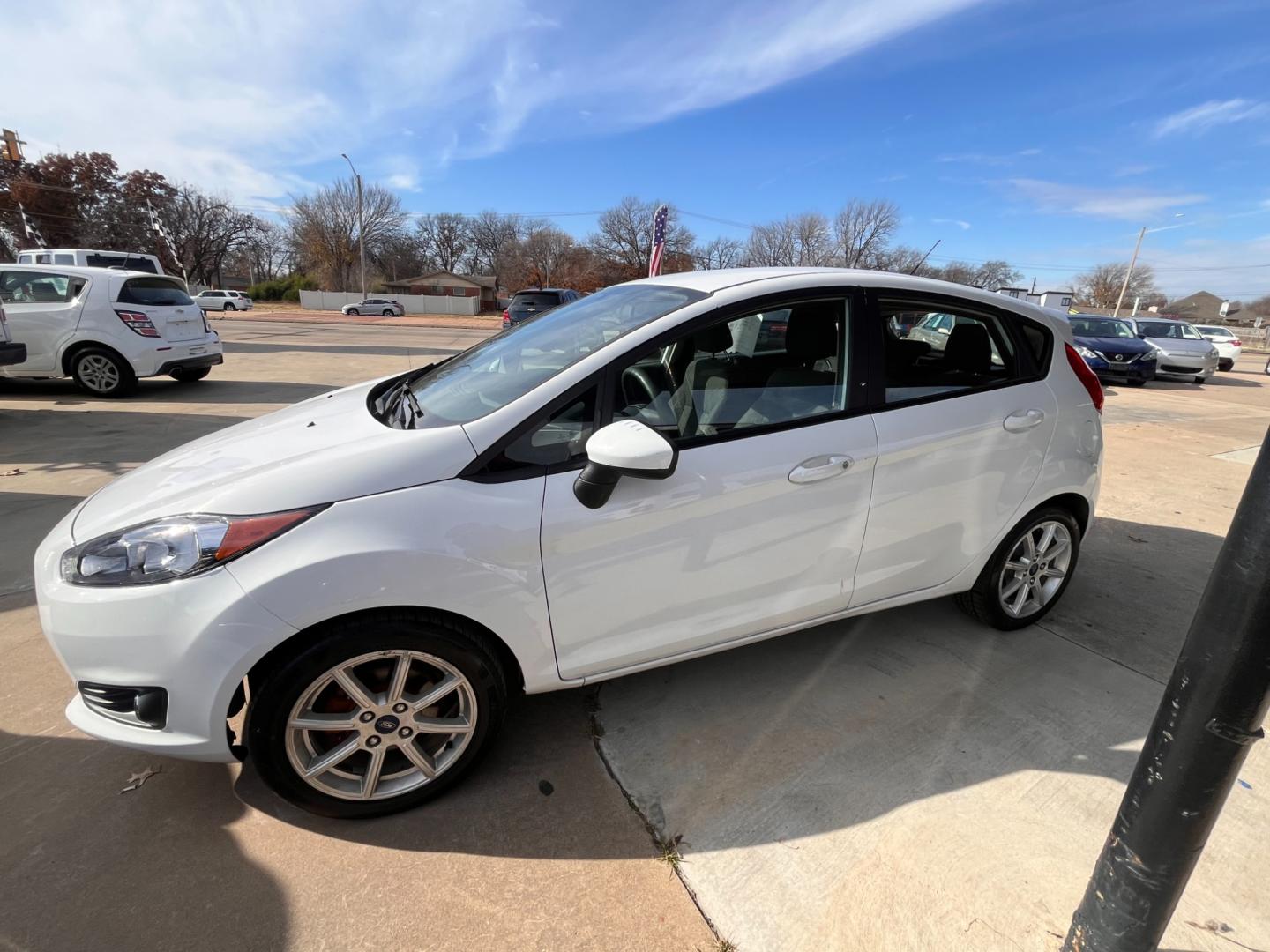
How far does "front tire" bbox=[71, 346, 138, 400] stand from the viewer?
26.4ft

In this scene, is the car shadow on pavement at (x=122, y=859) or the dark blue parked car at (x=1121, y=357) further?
the dark blue parked car at (x=1121, y=357)

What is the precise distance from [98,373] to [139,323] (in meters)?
0.83

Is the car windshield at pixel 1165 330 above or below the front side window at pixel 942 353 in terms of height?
below

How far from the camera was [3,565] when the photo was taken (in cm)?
354

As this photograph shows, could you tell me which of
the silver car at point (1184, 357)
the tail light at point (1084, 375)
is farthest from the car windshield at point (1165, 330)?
the tail light at point (1084, 375)

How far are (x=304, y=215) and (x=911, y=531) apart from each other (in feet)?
250

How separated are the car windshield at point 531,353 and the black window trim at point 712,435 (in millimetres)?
128


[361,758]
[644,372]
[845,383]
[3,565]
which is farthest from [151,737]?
[3,565]

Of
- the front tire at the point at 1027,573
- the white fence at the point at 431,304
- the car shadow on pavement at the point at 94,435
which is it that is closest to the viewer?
the front tire at the point at 1027,573

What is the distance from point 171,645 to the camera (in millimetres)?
1709

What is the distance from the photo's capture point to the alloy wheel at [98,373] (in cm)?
810

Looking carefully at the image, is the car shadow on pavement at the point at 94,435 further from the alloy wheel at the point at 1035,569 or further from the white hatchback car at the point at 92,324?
the alloy wheel at the point at 1035,569

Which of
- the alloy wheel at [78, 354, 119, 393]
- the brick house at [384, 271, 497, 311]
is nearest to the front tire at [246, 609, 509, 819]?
the alloy wheel at [78, 354, 119, 393]

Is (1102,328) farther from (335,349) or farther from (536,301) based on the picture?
(335,349)
